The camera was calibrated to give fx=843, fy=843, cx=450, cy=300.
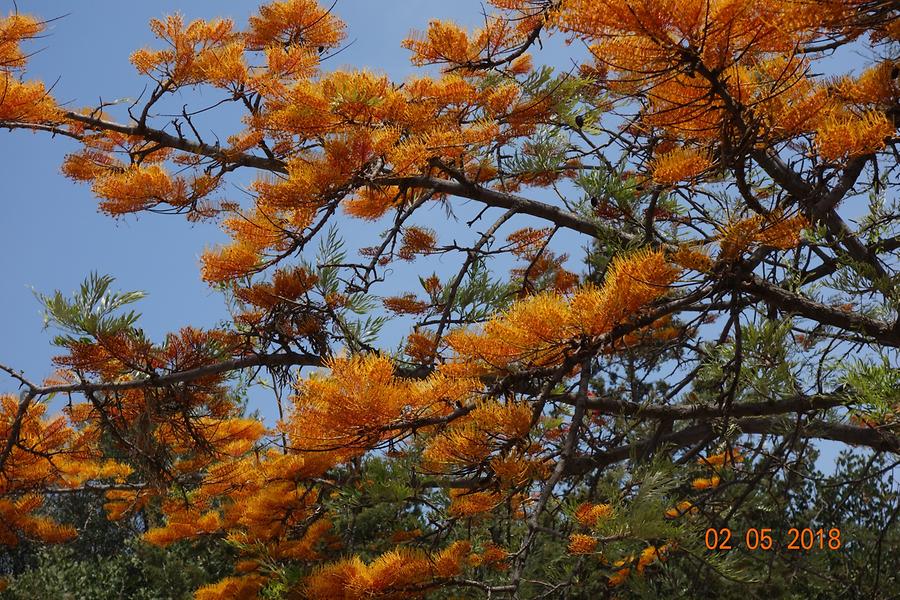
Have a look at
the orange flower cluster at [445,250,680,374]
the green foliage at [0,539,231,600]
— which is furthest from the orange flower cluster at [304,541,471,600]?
the green foliage at [0,539,231,600]

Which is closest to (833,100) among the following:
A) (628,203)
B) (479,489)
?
(628,203)

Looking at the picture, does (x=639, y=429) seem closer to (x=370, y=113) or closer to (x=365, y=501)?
(x=365, y=501)

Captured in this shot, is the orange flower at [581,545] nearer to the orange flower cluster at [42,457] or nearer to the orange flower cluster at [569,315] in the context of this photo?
the orange flower cluster at [569,315]

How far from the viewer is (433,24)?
2867 millimetres

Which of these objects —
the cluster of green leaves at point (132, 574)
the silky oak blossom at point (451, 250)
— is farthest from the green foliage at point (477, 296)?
the cluster of green leaves at point (132, 574)

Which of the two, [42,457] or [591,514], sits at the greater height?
[42,457]

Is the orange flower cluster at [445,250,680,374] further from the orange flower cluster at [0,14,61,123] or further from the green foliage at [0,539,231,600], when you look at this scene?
the green foliage at [0,539,231,600]

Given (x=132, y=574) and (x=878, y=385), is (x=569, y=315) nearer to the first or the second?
(x=878, y=385)

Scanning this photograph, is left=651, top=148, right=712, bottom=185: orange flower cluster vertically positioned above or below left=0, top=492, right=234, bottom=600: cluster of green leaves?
below

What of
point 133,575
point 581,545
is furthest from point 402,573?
point 133,575

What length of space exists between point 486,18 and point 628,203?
791 millimetres

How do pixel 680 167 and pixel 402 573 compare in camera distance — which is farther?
pixel 402 573

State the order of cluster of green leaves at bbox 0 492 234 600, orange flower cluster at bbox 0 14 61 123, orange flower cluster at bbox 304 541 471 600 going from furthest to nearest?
cluster of green leaves at bbox 0 492 234 600 → orange flower cluster at bbox 0 14 61 123 → orange flower cluster at bbox 304 541 471 600
